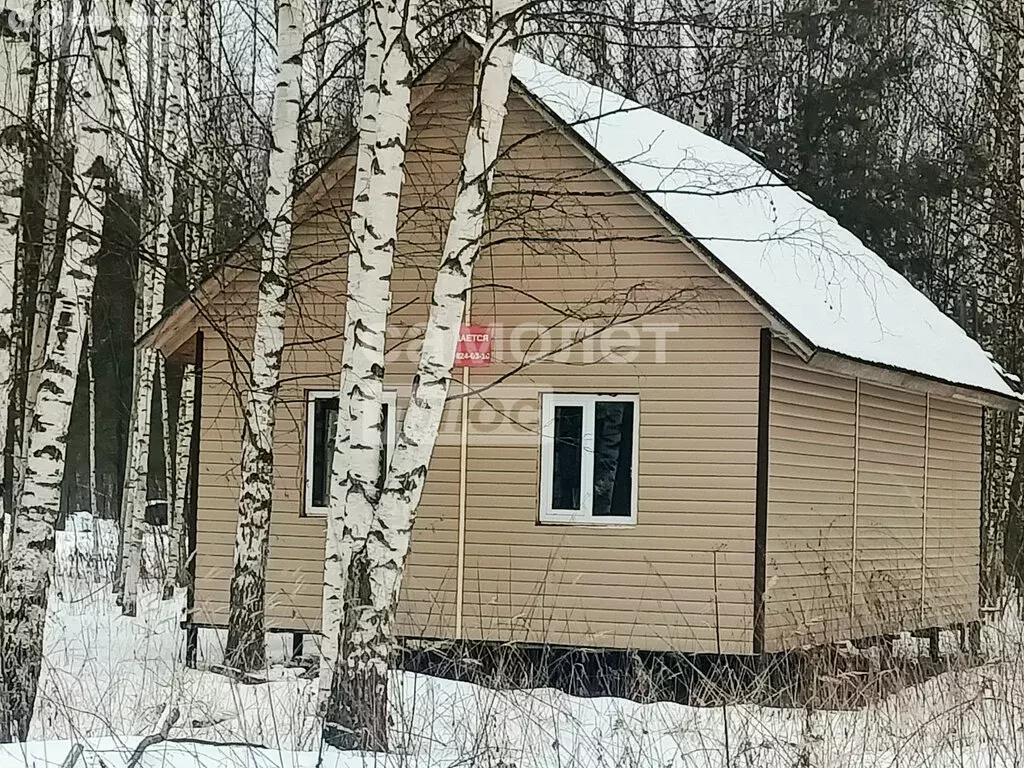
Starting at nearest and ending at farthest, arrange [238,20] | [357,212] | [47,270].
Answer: [357,212] < [47,270] < [238,20]

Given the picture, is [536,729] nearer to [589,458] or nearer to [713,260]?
[589,458]

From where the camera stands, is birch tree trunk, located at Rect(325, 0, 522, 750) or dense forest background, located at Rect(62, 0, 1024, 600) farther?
dense forest background, located at Rect(62, 0, 1024, 600)

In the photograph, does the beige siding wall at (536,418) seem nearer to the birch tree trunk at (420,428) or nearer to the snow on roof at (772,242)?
the snow on roof at (772,242)

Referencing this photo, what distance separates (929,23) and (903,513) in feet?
53.7

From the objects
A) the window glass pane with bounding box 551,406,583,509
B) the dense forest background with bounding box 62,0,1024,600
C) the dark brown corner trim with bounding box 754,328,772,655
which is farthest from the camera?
the dense forest background with bounding box 62,0,1024,600

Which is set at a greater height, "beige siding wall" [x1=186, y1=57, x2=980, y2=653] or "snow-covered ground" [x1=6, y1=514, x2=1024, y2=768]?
"beige siding wall" [x1=186, y1=57, x2=980, y2=653]

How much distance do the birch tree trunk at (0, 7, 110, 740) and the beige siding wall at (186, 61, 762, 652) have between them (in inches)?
109

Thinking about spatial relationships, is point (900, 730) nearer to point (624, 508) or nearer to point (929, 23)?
point (624, 508)

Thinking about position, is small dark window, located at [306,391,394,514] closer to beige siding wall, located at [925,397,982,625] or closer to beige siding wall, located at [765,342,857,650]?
beige siding wall, located at [765,342,857,650]

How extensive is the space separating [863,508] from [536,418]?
3546mm

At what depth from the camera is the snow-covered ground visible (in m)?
6.41

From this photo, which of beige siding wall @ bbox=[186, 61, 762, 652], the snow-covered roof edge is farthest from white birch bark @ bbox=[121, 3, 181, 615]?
the snow-covered roof edge

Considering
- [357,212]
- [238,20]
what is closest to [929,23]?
[238,20]

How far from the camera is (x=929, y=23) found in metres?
26.9
